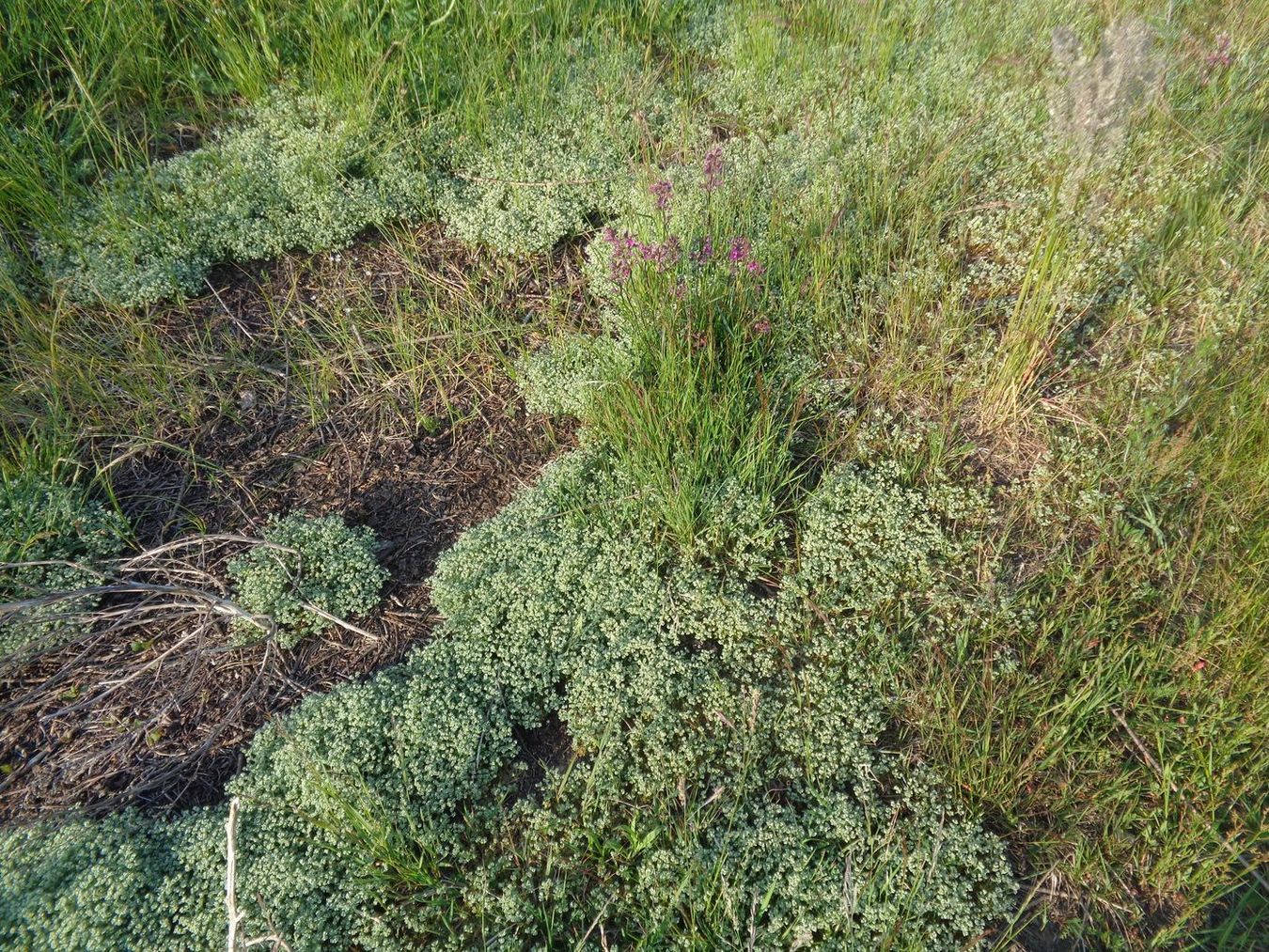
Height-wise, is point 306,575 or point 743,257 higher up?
point 743,257

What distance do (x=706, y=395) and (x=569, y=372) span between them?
29.5 inches

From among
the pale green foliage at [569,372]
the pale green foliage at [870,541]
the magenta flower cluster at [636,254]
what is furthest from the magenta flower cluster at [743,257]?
the pale green foliage at [870,541]

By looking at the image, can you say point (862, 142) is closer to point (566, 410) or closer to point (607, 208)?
point (607, 208)

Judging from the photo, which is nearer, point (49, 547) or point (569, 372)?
point (49, 547)

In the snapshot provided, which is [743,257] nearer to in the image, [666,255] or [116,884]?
[666,255]

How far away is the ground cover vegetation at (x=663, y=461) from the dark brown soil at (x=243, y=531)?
1.1 inches

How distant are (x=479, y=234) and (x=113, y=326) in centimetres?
173

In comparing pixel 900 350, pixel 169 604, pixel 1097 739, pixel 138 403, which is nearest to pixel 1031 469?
pixel 900 350

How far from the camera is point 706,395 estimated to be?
124 inches

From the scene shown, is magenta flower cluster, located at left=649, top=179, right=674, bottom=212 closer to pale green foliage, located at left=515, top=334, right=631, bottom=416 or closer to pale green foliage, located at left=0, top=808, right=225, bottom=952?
pale green foliage, located at left=515, top=334, right=631, bottom=416

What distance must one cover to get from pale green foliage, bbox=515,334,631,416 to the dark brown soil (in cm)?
11

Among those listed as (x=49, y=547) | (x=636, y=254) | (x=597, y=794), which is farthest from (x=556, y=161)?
(x=597, y=794)

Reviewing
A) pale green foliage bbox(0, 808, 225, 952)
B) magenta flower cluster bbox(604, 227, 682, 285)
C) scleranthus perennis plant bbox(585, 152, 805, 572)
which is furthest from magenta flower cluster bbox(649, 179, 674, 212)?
pale green foliage bbox(0, 808, 225, 952)

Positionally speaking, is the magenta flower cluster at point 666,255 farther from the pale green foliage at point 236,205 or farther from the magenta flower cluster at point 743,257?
the pale green foliage at point 236,205
